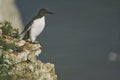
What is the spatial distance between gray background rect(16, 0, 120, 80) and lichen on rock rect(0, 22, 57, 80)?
3.79 m

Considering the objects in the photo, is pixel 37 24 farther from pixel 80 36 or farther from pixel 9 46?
pixel 80 36

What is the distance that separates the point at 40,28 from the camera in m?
11.5

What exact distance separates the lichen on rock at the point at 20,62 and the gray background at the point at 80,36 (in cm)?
379

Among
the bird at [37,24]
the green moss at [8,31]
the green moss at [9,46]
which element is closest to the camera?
the green moss at [9,46]

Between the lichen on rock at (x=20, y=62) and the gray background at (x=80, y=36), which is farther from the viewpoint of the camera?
the gray background at (x=80, y=36)

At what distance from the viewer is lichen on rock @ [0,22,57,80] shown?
35.4 feet

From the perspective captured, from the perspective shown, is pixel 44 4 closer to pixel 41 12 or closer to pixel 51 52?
pixel 51 52

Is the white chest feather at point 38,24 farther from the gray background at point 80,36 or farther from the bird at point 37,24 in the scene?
the gray background at point 80,36

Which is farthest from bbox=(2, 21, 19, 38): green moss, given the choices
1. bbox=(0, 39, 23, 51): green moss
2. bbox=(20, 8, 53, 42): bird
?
bbox=(0, 39, 23, 51): green moss

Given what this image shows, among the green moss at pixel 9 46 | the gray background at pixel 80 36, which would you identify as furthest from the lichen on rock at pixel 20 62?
the gray background at pixel 80 36

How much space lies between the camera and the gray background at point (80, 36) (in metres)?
15.4

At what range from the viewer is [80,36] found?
16.1m

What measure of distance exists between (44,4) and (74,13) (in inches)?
35.8

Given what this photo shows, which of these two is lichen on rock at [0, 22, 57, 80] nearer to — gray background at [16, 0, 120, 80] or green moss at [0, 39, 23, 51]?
green moss at [0, 39, 23, 51]
